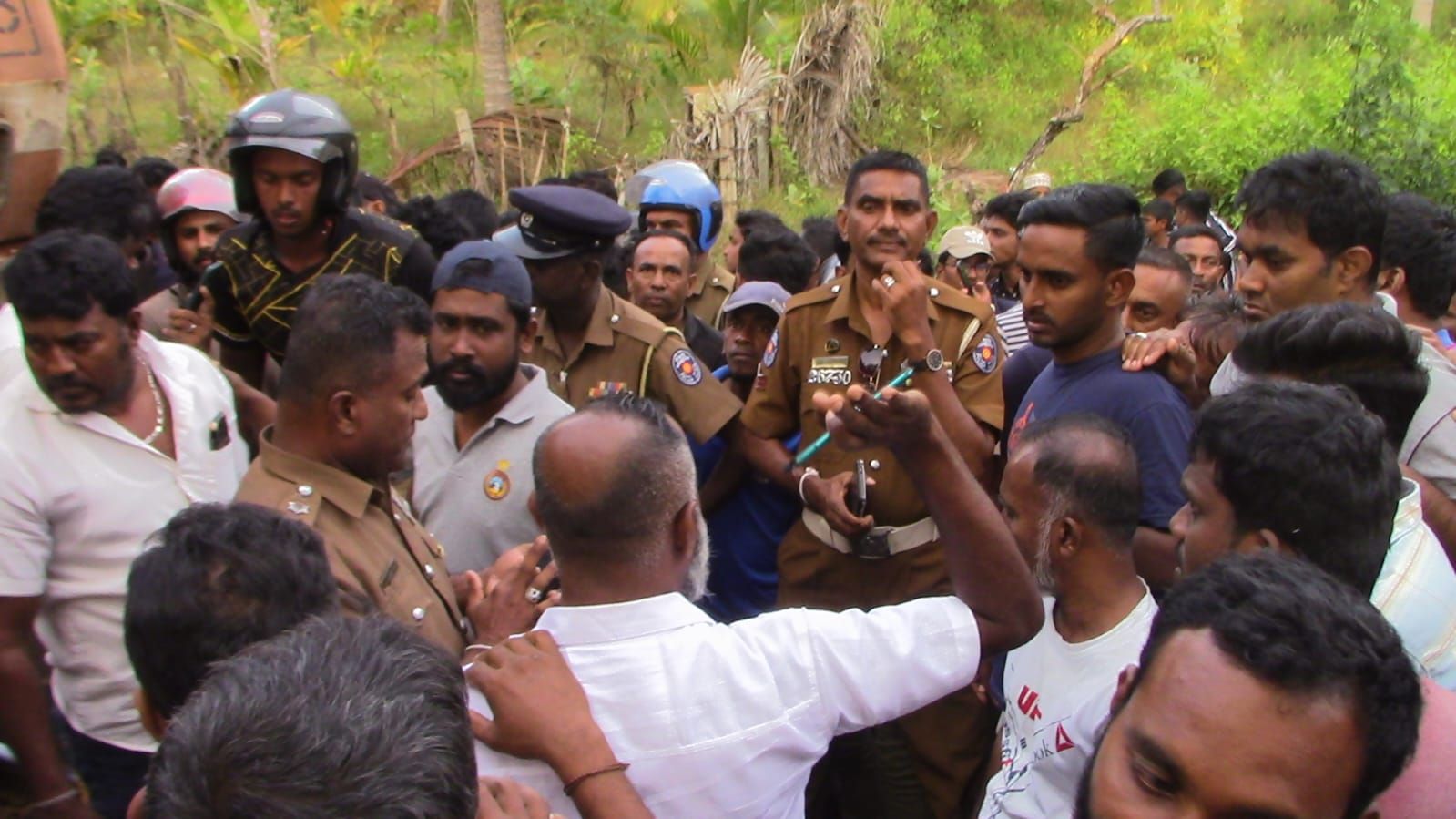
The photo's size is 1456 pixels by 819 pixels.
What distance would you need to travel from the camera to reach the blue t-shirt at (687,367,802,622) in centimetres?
414

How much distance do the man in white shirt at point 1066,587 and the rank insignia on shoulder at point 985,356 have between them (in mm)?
1089

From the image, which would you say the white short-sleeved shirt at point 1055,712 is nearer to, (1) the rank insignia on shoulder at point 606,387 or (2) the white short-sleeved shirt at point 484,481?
(2) the white short-sleeved shirt at point 484,481

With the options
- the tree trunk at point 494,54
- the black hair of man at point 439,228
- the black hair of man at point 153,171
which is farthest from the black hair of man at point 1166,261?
the tree trunk at point 494,54

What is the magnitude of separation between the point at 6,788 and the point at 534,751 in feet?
4.78

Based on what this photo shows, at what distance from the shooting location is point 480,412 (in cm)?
326

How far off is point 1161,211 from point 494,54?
26.5 ft

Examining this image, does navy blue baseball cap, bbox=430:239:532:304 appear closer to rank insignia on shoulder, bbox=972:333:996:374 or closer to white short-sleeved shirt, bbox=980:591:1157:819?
rank insignia on shoulder, bbox=972:333:996:374

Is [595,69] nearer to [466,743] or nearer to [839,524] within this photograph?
[839,524]

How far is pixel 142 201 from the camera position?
163 inches

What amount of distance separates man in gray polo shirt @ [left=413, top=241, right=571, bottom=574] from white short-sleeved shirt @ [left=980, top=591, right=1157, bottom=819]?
1.30 m

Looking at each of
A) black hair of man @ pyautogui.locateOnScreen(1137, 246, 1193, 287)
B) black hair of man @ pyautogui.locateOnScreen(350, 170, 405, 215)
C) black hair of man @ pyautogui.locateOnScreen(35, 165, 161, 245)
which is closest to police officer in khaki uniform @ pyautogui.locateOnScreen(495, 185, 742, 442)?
black hair of man @ pyautogui.locateOnScreen(35, 165, 161, 245)

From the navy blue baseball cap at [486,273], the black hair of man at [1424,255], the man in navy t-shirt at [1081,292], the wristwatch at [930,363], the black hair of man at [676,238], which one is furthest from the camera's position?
the black hair of man at [676,238]

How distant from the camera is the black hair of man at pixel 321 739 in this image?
3.66 ft

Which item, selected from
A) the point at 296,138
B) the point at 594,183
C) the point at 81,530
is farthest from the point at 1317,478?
the point at 594,183
